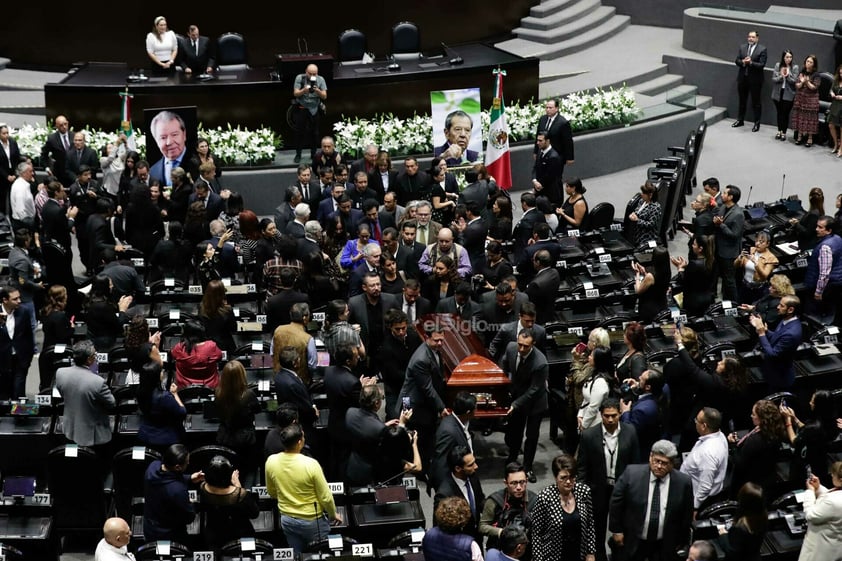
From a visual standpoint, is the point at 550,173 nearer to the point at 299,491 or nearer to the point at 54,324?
the point at 54,324

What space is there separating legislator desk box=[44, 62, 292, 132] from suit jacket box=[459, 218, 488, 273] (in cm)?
602

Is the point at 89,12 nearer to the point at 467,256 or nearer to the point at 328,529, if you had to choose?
the point at 467,256

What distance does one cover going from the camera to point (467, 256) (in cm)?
1179

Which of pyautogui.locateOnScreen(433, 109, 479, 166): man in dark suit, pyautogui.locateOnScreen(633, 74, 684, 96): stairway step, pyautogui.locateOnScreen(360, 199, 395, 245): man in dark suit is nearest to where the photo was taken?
pyautogui.locateOnScreen(360, 199, 395, 245): man in dark suit

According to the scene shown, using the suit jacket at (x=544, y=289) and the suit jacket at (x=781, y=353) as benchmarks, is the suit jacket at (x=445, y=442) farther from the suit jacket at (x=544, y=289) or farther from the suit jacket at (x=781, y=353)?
the suit jacket at (x=781, y=353)

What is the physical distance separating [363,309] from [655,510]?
143 inches

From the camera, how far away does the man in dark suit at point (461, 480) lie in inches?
324

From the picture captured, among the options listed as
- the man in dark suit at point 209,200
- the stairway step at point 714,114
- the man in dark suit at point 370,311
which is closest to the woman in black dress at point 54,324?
the man in dark suit at point 370,311

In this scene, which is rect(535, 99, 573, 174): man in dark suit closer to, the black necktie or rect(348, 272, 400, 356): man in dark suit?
rect(348, 272, 400, 356): man in dark suit

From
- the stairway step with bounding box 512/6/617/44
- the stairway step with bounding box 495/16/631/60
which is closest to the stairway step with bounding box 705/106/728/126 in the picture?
the stairway step with bounding box 495/16/631/60

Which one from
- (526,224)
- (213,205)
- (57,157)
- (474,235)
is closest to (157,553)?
(474,235)

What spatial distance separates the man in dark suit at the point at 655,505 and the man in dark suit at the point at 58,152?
32.0 feet

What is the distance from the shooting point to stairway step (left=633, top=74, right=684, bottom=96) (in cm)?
2102

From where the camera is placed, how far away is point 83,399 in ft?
30.4
